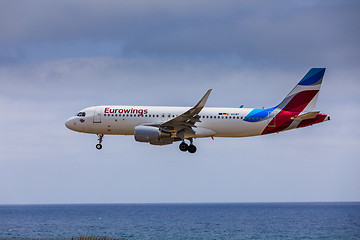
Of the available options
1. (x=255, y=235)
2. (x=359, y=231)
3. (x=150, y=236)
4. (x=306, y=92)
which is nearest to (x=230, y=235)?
(x=255, y=235)

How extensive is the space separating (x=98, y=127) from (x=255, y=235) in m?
97.2

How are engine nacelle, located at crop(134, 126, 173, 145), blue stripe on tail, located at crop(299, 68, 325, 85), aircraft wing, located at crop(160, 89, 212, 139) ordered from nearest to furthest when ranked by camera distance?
aircraft wing, located at crop(160, 89, 212, 139), engine nacelle, located at crop(134, 126, 173, 145), blue stripe on tail, located at crop(299, 68, 325, 85)

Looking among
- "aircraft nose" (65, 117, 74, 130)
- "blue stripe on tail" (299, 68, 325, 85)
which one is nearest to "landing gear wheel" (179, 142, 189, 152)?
"aircraft nose" (65, 117, 74, 130)

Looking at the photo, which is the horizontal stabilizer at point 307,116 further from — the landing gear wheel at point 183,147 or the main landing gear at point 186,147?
the landing gear wheel at point 183,147

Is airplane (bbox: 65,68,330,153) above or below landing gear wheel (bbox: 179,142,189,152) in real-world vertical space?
above

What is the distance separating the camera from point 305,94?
62.5 metres

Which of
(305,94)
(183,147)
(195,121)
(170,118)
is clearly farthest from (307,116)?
(170,118)

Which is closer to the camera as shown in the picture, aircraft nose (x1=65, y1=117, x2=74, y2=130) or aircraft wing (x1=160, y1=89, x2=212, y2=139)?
aircraft wing (x1=160, y1=89, x2=212, y2=139)

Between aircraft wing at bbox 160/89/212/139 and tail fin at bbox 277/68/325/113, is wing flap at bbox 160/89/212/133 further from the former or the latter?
tail fin at bbox 277/68/325/113

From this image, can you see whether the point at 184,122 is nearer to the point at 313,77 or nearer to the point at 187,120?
the point at 187,120

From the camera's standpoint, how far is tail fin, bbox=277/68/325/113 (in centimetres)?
6156

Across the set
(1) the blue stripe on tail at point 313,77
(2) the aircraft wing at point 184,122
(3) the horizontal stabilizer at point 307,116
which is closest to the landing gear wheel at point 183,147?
(2) the aircraft wing at point 184,122

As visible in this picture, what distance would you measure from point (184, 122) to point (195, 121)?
3.69ft

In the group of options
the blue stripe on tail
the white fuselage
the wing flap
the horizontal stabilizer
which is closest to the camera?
the wing flap
